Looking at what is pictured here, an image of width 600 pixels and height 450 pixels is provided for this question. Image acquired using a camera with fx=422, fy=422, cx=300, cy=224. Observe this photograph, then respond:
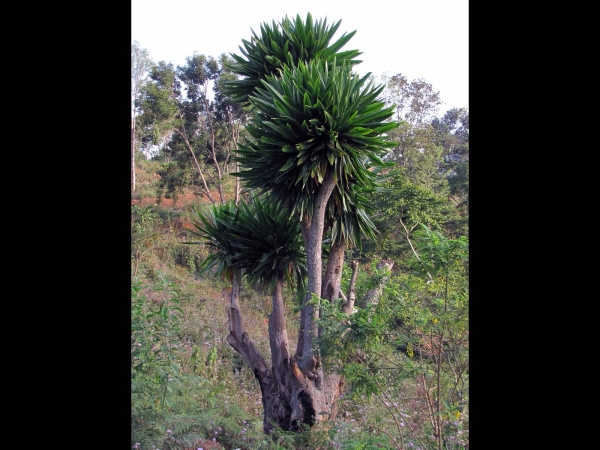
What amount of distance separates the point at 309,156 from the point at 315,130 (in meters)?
0.23

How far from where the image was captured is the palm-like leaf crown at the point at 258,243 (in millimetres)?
4578

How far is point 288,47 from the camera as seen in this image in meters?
4.63

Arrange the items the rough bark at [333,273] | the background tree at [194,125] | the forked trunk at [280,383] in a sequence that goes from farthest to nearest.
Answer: the background tree at [194,125] → the rough bark at [333,273] → the forked trunk at [280,383]

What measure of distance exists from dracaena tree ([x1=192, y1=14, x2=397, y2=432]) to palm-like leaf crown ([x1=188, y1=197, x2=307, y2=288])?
8cm

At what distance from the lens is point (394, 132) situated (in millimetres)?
9180

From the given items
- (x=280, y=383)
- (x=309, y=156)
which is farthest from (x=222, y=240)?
(x=280, y=383)

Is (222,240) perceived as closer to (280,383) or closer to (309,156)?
(309,156)

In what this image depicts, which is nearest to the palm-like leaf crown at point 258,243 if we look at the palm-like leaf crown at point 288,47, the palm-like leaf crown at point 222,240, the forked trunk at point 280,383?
the palm-like leaf crown at point 222,240

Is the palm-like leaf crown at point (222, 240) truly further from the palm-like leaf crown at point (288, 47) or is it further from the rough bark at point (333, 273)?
the palm-like leaf crown at point (288, 47)

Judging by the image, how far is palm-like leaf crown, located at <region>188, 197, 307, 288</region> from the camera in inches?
180

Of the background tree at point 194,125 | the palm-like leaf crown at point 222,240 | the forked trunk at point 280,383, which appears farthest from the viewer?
the background tree at point 194,125

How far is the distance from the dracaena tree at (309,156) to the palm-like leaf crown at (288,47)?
1cm
